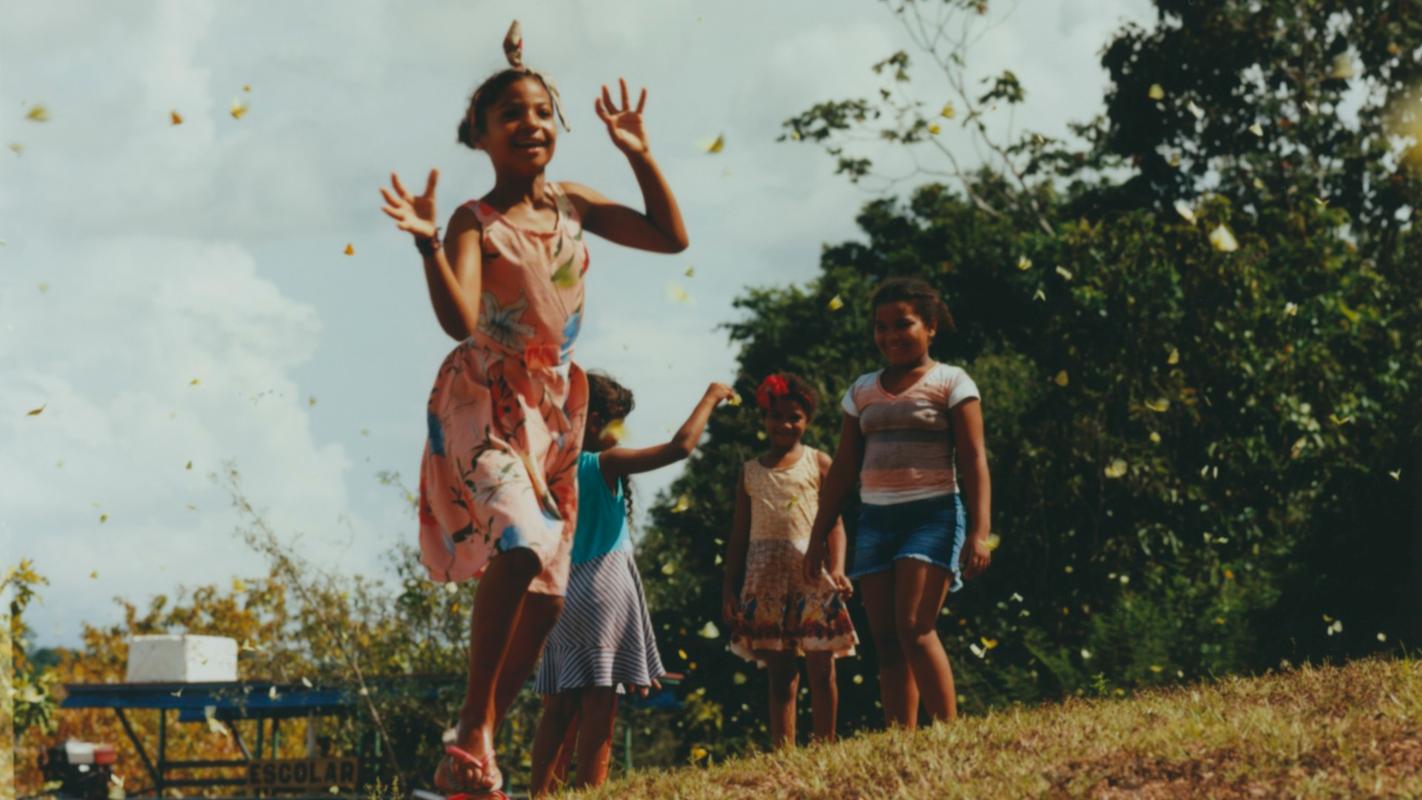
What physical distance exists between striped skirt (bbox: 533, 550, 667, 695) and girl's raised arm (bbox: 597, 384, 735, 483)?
365 millimetres

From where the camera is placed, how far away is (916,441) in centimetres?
646

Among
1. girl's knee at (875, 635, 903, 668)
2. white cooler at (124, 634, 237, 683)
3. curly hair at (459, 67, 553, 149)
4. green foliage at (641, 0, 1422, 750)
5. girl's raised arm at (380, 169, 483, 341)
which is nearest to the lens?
girl's raised arm at (380, 169, 483, 341)

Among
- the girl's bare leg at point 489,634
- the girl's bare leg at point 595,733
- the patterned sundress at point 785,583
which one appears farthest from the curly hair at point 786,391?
the girl's bare leg at point 489,634

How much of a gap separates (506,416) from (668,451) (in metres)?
1.66

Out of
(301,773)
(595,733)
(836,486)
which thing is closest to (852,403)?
(836,486)

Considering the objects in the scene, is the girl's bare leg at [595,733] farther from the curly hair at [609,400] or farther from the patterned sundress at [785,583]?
the patterned sundress at [785,583]

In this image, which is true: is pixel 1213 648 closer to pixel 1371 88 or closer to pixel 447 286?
pixel 447 286

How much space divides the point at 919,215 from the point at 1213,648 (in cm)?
1603

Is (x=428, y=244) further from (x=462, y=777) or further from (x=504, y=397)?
(x=462, y=777)

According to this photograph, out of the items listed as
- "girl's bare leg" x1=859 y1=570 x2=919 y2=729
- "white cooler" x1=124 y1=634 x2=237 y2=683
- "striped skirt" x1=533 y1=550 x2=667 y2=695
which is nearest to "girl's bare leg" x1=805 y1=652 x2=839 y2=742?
"girl's bare leg" x1=859 y1=570 x2=919 y2=729

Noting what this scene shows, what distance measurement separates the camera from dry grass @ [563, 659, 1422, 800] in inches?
171

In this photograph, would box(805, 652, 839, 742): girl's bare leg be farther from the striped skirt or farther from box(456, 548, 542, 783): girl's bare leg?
box(456, 548, 542, 783): girl's bare leg

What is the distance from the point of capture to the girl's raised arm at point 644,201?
17.7ft

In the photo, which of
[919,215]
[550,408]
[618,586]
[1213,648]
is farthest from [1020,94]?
[550,408]
